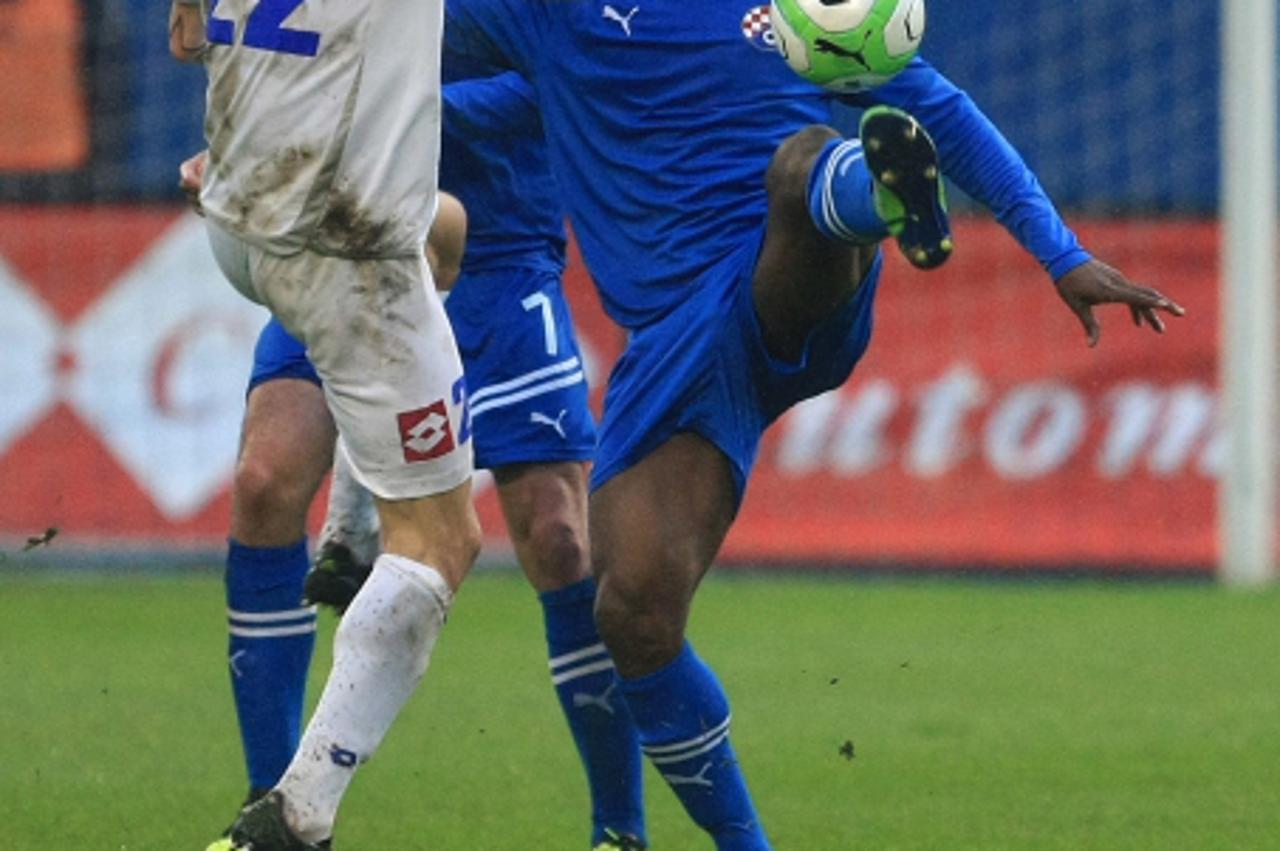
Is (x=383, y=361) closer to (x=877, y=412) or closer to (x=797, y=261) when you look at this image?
(x=797, y=261)

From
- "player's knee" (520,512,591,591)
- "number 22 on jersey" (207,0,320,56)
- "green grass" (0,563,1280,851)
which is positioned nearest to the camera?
"number 22 on jersey" (207,0,320,56)

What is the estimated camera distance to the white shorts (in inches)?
183

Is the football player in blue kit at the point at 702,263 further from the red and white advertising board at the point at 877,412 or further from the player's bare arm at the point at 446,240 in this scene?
the red and white advertising board at the point at 877,412

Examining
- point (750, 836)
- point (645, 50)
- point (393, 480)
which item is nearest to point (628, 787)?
point (750, 836)

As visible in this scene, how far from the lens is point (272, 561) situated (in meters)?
5.58

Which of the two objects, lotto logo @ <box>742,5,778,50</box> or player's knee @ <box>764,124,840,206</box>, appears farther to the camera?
lotto logo @ <box>742,5,778,50</box>

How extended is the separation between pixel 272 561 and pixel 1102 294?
187 cm

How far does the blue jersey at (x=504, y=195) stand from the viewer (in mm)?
5809

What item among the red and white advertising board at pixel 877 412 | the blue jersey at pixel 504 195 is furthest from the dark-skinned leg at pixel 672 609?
the red and white advertising board at pixel 877 412

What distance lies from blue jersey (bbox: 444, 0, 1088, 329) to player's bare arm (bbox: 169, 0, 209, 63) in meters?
0.74

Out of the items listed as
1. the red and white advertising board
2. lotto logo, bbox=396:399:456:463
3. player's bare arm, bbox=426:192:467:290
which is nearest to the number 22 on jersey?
lotto logo, bbox=396:399:456:463

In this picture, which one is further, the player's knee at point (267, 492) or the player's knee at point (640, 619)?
the player's knee at point (267, 492)

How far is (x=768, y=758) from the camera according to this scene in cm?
697

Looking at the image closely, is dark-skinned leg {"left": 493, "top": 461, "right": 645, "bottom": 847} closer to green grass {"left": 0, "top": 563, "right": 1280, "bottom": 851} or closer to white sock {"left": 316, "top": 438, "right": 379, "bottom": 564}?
green grass {"left": 0, "top": 563, "right": 1280, "bottom": 851}
